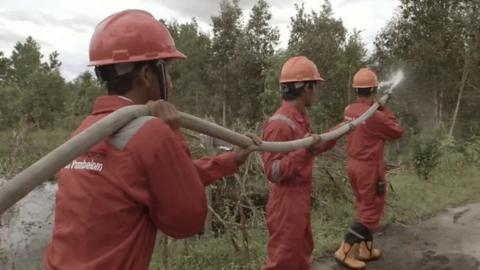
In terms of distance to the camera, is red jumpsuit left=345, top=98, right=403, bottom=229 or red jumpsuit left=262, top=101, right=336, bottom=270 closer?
red jumpsuit left=262, top=101, right=336, bottom=270

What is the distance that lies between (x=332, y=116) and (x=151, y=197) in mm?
20540

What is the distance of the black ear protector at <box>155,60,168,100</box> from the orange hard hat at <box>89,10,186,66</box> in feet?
0.10

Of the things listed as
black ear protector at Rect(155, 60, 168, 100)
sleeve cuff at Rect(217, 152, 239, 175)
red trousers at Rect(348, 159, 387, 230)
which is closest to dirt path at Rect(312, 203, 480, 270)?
red trousers at Rect(348, 159, 387, 230)

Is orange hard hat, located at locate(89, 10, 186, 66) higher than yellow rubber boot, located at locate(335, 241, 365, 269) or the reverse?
higher

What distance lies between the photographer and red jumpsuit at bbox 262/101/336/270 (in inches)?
144

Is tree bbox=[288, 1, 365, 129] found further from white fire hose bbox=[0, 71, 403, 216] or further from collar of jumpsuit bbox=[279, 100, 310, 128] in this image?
white fire hose bbox=[0, 71, 403, 216]

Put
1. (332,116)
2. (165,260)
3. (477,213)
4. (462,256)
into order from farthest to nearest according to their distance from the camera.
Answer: (332,116)
(477,213)
(462,256)
(165,260)

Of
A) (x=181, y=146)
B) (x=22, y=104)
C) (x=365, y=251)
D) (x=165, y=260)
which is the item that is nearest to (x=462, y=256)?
(x=365, y=251)

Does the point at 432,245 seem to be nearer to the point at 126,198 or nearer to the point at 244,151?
the point at 244,151

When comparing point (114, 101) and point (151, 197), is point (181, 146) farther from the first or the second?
point (114, 101)

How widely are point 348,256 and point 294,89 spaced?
2210mm

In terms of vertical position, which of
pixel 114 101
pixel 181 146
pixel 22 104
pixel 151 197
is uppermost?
pixel 114 101

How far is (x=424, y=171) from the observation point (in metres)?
10.0

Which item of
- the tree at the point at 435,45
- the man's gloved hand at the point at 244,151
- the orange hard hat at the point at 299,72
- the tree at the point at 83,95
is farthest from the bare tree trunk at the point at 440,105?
the tree at the point at 83,95
